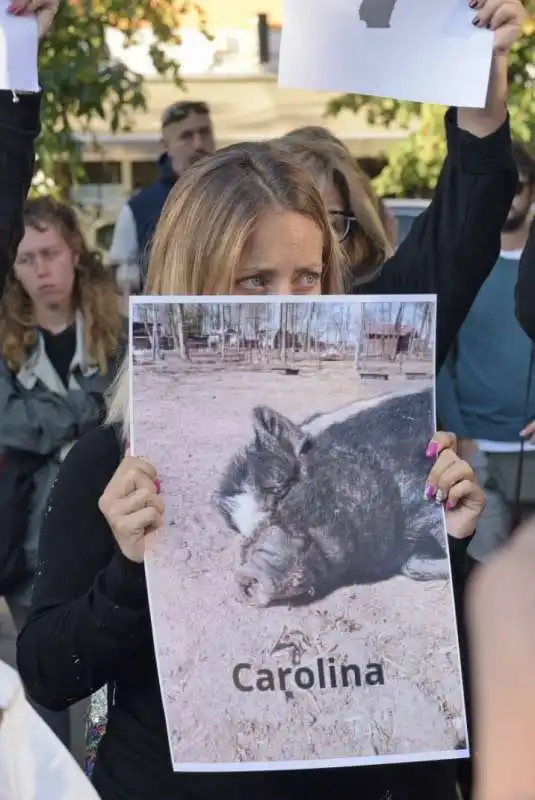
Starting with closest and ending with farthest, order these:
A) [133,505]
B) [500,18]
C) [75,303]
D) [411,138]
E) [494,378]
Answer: [133,505], [500,18], [75,303], [494,378], [411,138]

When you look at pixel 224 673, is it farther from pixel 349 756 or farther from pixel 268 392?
pixel 268 392

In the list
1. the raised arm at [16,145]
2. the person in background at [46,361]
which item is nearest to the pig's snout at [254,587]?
the raised arm at [16,145]

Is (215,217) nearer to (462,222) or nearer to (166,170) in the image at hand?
(462,222)

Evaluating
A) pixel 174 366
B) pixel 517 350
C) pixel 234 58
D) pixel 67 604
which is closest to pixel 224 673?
pixel 67 604

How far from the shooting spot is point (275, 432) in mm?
1614

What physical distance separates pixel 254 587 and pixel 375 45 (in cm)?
78

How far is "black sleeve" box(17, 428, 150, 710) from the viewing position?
1661 millimetres

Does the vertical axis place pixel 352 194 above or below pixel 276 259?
below

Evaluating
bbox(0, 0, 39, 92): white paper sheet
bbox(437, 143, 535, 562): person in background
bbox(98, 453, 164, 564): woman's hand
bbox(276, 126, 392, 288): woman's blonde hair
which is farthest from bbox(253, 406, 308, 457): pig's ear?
bbox(437, 143, 535, 562): person in background

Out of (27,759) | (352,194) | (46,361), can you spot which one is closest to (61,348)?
(46,361)

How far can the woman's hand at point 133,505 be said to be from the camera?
5.10 feet

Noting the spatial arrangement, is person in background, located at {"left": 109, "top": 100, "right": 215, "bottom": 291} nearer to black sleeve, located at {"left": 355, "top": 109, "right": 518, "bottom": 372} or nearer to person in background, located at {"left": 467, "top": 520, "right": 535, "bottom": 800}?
black sleeve, located at {"left": 355, "top": 109, "right": 518, "bottom": 372}

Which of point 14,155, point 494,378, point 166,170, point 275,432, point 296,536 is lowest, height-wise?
point 494,378

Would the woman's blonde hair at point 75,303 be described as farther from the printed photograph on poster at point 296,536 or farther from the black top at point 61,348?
the printed photograph on poster at point 296,536
